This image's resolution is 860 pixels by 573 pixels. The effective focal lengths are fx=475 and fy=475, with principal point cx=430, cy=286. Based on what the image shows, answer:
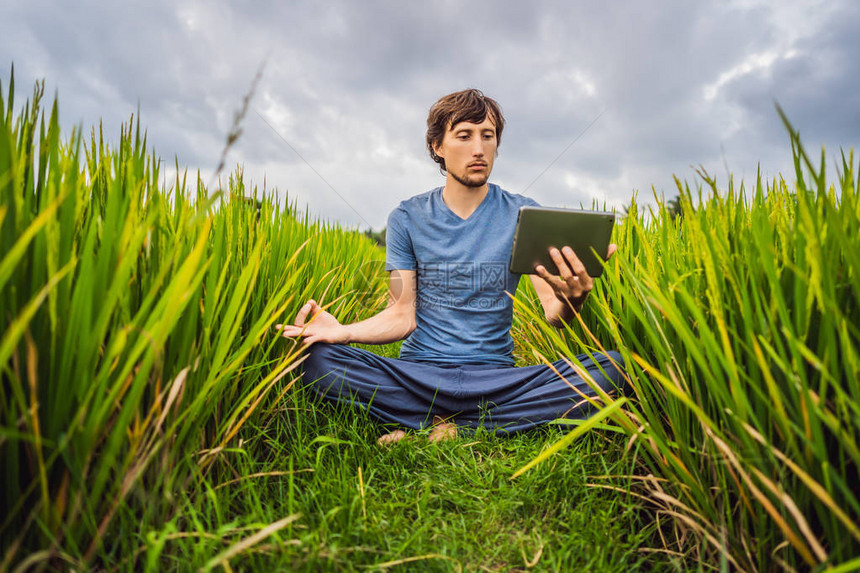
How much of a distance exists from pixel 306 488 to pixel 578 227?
120 centimetres

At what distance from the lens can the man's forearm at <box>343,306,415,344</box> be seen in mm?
1978

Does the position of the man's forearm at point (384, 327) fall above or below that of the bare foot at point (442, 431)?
above

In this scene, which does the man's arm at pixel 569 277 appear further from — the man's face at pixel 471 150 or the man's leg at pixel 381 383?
the man's face at pixel 471 150

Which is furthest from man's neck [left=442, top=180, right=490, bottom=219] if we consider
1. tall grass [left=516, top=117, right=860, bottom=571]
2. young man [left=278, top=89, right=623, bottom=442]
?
tall grass [left=516, top=117, right=860, bottom=571]

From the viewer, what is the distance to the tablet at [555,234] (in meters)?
1.63

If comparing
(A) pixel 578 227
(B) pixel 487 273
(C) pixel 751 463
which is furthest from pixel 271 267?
(C) pixel 751 463

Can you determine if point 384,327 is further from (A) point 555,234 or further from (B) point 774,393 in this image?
(B) point 774,393

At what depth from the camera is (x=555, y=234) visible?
1.67 meters

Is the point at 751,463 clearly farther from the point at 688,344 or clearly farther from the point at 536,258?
the point at 536,258

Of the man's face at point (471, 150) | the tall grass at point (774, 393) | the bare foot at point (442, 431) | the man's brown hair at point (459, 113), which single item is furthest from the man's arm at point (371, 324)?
the tall grass at point (774, 393)

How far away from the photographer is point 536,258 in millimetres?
1733

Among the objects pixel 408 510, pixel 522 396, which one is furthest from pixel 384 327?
pixel 408 510

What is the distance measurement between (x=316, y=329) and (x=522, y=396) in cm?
85

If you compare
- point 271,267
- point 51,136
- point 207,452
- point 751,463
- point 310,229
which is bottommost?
point 207,452
